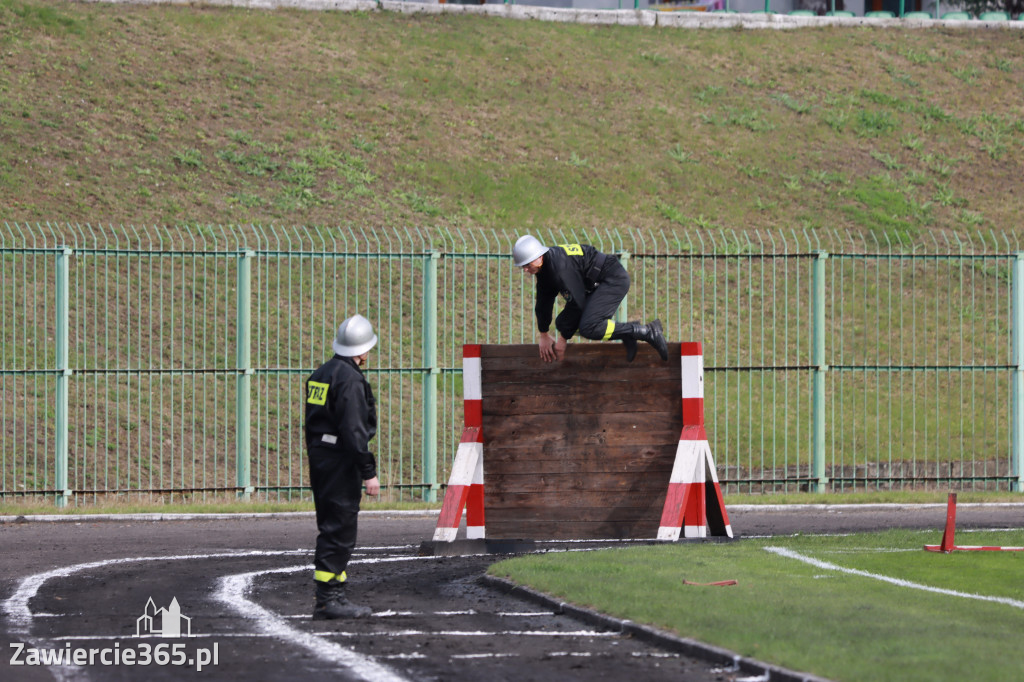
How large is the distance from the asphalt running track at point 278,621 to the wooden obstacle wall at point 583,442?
0.76 meters

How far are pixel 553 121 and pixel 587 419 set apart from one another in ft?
91.8

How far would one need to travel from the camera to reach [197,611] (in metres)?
8.24

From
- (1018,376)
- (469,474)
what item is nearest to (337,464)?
(469,474)

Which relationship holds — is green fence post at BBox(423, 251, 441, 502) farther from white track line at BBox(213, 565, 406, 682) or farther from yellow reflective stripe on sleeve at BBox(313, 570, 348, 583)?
yellow reflective stripe on sleeve at BBox(313, 570, 348, 583)

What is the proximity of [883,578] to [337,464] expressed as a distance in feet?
11.9

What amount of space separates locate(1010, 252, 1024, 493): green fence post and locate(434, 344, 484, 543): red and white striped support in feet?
28.3

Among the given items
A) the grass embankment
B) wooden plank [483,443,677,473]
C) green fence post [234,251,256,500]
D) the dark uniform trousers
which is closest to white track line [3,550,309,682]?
the dark uniform trousers

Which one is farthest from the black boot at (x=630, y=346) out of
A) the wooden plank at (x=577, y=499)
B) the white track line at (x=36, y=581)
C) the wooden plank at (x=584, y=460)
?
the white track line at (x=36, y=581)

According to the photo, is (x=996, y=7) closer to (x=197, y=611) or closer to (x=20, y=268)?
(x=20, y=268)

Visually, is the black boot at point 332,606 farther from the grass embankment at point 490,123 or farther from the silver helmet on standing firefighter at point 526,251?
the grass embankment at point 490,123

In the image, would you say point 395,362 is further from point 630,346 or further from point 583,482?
point 630,346

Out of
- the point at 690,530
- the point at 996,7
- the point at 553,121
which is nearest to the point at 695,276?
the point at 553,121

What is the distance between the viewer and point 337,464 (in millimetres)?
8172

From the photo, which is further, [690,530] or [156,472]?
[156,472]
